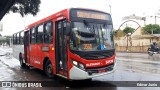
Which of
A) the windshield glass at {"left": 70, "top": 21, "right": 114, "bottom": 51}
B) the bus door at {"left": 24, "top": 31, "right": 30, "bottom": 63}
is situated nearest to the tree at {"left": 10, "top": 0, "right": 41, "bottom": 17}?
the bus door at {"left": 24, "top": 31, "right": 30, "bottom": 63}

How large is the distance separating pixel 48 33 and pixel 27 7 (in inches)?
362

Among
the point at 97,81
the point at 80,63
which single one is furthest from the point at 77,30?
the point at 97,81

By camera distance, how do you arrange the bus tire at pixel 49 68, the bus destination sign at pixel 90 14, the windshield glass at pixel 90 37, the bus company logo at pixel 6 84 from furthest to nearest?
the bus tire at pixel 49 68
the bus company logo at pixel 6 84
the bus destination sign at pixel 90 14
the windshield glass at pixel 90 37

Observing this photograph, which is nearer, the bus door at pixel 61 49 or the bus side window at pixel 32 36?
the bus door at pixel 61 49

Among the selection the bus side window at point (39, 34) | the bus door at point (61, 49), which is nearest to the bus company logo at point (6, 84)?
the bus door at point (61, 49)

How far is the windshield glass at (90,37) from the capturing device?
8891 millimetres

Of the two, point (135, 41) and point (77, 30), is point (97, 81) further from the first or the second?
point (135, 41)

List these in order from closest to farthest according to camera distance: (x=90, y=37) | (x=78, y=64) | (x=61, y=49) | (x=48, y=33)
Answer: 1. (x=78, y=64)
2. (x=90, y=37)
3. (x=61, y=49)
4. (x=48, y=33)

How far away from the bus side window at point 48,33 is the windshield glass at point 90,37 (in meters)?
1.99

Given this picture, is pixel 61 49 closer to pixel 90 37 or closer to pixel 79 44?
pixel 79 44

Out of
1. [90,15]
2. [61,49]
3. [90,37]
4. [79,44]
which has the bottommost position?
[61,49]

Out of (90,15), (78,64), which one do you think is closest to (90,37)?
(90,15)

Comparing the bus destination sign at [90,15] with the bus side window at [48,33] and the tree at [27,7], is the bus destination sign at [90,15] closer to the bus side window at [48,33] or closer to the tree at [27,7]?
the bus side window at [48,33]

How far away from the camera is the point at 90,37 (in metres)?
9.13
